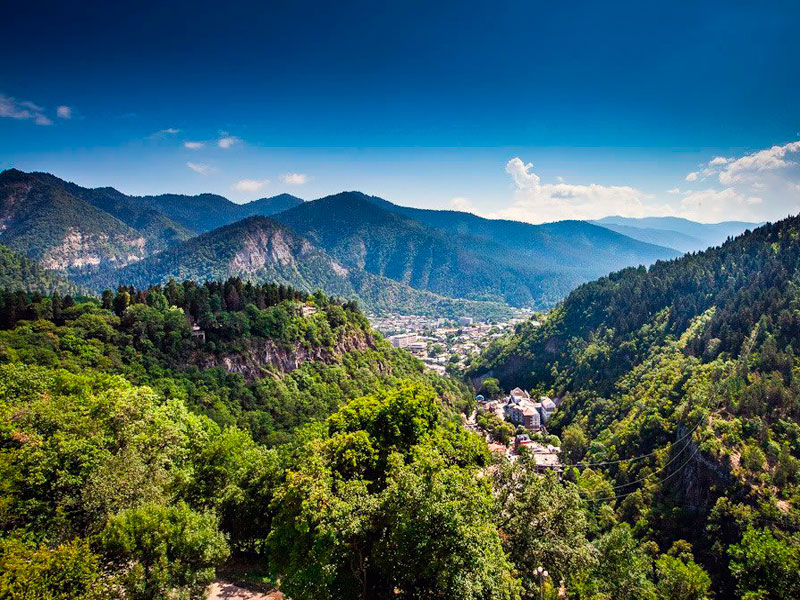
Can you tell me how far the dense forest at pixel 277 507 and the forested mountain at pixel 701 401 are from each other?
619 cm

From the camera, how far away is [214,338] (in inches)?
2382

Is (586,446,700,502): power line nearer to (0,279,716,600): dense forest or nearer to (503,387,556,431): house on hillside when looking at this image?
(0,279,716,600): dense forest

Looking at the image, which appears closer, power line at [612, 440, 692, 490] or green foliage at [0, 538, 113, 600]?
green foliage at [0, 538, 113, 600]

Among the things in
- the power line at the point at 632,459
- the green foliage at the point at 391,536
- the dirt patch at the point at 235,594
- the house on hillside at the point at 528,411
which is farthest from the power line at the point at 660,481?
the dirt patch at the point at 235,594

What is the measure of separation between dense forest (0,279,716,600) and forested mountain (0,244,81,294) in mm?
148602

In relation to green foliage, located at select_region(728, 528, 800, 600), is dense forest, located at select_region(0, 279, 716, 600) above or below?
above

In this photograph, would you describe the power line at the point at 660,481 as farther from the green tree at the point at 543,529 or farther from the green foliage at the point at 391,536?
the green foliage at the point at 391,536

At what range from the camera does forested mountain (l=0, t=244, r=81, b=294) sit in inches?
6066

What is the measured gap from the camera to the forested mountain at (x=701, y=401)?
4147cm

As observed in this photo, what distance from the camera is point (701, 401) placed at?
55.9 m

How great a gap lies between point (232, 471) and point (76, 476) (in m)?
8.49

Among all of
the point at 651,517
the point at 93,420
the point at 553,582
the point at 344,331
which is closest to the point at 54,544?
the point at 93,420

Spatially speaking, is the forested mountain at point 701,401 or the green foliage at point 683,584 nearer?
the green foliage at point 683,584

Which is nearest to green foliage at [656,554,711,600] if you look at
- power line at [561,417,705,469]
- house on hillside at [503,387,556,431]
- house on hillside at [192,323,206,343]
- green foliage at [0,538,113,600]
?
power line at [561,417,705,469]
